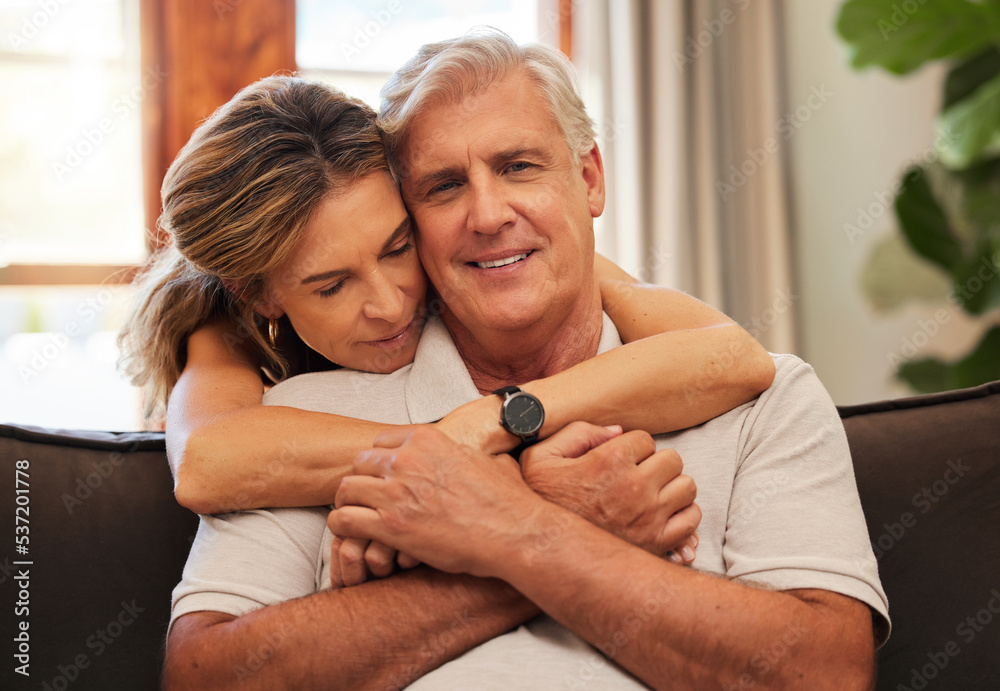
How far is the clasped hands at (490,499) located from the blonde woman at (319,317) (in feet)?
0.14

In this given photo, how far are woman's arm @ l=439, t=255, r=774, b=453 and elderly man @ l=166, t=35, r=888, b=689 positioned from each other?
0.10ft

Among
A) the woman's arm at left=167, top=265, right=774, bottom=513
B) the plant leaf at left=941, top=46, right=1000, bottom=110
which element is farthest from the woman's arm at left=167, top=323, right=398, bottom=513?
the plant leaf at left=941, top=46, right=1000, bottom=110

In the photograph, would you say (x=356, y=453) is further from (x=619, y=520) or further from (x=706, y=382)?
(x=706, y=382)

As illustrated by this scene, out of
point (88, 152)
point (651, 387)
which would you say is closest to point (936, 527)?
point (651, 387)

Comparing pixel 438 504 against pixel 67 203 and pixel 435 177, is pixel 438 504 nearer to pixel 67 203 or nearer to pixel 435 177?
pixel 435 177

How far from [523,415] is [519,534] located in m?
0.18

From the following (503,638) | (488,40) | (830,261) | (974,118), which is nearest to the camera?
(503,638)

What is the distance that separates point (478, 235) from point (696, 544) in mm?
566

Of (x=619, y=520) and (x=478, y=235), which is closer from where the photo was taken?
(x=619, y=520)

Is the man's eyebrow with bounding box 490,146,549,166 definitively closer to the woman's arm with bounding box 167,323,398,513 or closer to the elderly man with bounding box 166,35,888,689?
the elderly man with bounding box 166,35,888,689

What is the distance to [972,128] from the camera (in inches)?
96.0

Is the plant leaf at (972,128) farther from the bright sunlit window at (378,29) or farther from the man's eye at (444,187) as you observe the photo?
A: the man's eye at (444,187)

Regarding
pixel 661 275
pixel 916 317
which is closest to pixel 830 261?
pixel 916 317

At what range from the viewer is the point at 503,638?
1113mm
